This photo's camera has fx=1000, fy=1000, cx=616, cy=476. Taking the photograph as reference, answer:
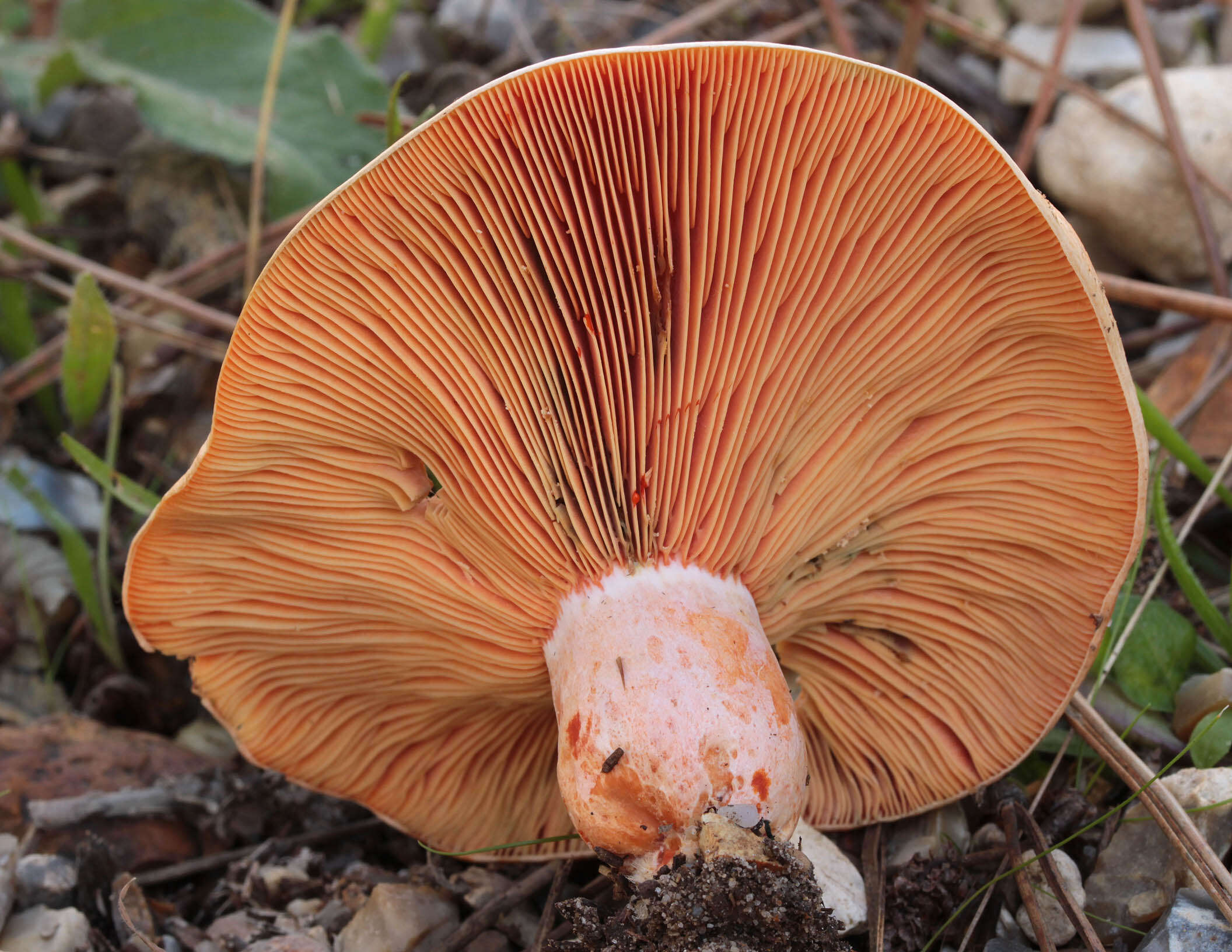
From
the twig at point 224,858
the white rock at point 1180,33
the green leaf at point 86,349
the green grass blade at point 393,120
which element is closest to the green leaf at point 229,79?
the green grass blade at point 393,120

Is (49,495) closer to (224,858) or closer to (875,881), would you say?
(224,858)

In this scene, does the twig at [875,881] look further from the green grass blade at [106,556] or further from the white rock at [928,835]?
the green grass blade at [106,556]

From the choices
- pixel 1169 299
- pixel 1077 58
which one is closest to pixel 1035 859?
pixel 1169 299

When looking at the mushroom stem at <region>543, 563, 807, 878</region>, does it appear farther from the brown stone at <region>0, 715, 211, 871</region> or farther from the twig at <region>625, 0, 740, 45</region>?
the twig at <region>625, 0, 740, 45</region>

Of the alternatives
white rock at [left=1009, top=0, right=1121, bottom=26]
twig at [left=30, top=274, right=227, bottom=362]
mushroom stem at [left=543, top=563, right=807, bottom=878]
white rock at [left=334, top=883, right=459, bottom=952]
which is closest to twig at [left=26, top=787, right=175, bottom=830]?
white rock at [left=334, top=883, right=459, bottom=952]

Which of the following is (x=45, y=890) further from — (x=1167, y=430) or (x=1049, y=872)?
(x=1167, y=430)

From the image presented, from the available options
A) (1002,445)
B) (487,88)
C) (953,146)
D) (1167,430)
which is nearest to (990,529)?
(1002,445)
